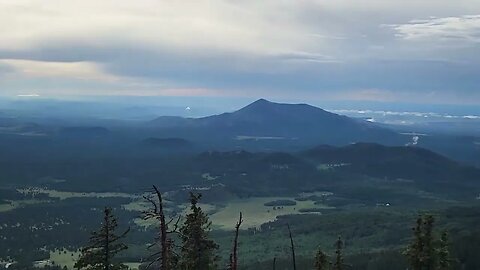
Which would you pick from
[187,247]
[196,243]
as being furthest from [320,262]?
[187,247]

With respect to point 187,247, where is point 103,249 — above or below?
above

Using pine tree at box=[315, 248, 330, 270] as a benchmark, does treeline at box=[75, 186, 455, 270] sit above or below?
above

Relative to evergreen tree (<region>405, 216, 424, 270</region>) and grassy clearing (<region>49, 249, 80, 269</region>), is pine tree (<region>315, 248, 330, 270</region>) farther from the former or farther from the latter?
grassy clearing (<region>49, 249, 80, 269</region>)

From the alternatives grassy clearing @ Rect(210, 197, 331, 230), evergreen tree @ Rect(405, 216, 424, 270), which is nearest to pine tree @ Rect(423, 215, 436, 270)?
→ evergreen tree @ Rect(405, 216, 424, 270)

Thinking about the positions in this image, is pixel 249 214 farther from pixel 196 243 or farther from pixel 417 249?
pixel 196 243

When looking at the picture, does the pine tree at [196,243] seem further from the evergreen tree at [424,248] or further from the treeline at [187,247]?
the evergreen tree at [424,248]

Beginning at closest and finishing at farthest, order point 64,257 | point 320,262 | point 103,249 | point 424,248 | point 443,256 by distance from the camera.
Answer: point 103,249 < point 424,248 < point 320,262 < point 443,256 < point 64,257

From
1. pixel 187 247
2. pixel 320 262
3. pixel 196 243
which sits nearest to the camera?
pixel 187 247

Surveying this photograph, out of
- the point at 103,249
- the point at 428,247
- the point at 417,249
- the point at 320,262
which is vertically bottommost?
the point at 320,262

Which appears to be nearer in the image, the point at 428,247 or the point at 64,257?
the point at 428,247
